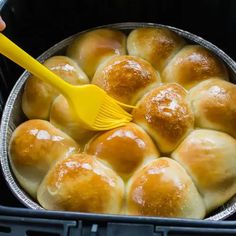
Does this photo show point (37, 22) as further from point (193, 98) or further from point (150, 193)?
point (150, 193)

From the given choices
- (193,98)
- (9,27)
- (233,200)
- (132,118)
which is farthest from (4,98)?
(233,200)

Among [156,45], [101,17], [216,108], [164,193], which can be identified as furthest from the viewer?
[101,17]

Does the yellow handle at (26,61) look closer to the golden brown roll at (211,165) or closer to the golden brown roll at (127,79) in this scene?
the golden brown roll at (127,79)

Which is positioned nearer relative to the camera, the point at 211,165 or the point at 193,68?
the point at 211,165

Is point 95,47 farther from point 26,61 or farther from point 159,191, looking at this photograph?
point 159,191

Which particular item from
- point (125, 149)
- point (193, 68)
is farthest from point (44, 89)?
point (193, 68)

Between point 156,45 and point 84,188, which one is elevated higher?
point 156,45

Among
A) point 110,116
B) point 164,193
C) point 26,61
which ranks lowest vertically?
point 164,193

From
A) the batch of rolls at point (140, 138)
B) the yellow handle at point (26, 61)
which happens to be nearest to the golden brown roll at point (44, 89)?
the batch of rolls at point (140, 138)
